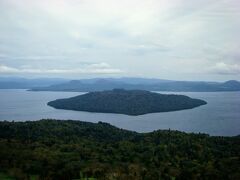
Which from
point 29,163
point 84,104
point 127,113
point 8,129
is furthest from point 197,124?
point 29,163

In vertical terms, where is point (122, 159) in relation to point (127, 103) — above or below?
below

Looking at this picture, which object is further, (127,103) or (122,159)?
(127,103)

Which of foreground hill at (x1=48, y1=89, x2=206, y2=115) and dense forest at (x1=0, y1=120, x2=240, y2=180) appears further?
foreground hill at (x1=48, y1=89, x2=206, y2=115)

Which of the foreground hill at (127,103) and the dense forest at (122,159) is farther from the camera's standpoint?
the foreground hill at (127,103)
